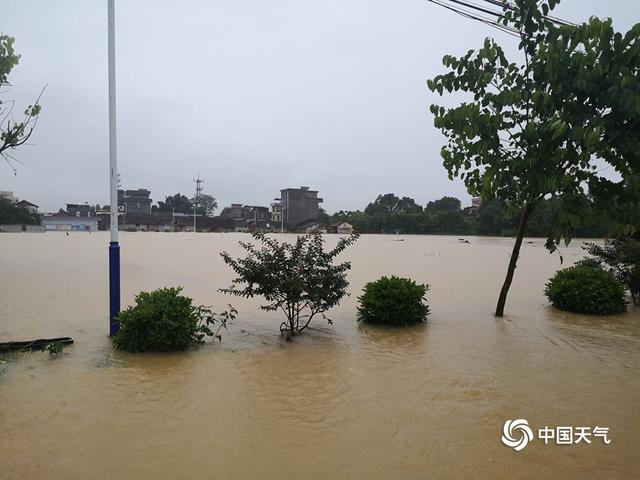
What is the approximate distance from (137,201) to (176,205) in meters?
10.3

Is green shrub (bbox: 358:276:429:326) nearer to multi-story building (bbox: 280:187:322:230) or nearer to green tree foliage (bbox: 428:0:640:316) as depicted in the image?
green tree foliage (bbox: 428:0:640:316)

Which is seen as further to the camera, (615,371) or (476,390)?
(615,371)

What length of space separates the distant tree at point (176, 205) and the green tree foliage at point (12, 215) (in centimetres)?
3859

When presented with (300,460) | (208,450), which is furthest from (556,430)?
(208,450)

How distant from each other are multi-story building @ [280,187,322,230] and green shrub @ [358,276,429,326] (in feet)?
283

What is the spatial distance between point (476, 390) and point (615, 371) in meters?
2.07

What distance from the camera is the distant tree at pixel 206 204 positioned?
11688cm

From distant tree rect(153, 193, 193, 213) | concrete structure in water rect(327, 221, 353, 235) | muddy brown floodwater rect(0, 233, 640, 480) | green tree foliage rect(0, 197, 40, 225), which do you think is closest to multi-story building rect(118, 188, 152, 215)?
distant tree rect(153, 193, 193, 213)

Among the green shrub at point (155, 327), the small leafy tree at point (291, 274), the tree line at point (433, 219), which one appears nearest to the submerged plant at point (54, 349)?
the green shrub at point (155, 327)

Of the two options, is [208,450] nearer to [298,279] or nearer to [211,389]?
[211,389]

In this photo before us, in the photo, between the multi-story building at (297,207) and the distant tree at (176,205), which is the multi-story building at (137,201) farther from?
the multi-story building at (297,207)

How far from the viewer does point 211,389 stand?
4.64 meters

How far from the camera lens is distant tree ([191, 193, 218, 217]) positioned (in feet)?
383

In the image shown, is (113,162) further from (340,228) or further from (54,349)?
(340,228)
